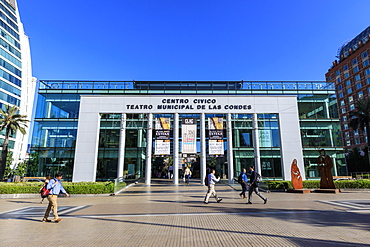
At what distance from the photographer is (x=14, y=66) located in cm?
6544

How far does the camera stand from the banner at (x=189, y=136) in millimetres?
24906

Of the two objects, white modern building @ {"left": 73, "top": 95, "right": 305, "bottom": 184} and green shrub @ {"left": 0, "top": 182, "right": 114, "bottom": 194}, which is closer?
green shrub @ {"left": 0, "top": 182, "right": 114, "bottom": 194}

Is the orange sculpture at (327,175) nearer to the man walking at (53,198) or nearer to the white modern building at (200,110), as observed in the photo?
the white modern building at (200,110)


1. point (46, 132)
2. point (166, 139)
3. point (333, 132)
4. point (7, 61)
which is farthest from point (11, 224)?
point (7, 61)

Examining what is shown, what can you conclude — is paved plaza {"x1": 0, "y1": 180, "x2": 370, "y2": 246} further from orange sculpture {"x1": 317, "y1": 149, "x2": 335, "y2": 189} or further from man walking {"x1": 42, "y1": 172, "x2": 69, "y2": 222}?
orange sculpture {"x1": 317, "y1": 149, "x2": 335, "y2": 189}

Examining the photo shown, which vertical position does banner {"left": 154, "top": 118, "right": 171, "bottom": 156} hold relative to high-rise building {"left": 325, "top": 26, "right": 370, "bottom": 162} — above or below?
below

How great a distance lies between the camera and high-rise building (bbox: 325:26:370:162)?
63459 millimetres

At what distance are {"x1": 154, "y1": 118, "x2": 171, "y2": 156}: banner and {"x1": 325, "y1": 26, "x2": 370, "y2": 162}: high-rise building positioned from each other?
60600mm

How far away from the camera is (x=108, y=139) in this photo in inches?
1117

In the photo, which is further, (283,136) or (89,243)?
(283,136)

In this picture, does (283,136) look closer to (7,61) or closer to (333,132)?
(333,132)

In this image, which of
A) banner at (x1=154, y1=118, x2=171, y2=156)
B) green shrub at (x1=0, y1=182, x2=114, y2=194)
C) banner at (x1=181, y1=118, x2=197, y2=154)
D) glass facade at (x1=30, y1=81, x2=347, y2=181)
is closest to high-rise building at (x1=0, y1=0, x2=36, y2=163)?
glass facade at (x1=30, y1=81, x2=347, y2=181)

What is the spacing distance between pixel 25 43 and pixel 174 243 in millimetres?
88978

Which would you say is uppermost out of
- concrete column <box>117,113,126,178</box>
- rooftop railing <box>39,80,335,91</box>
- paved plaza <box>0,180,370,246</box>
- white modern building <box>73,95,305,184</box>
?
rooftop railing <box>39,80,335,91</box>
